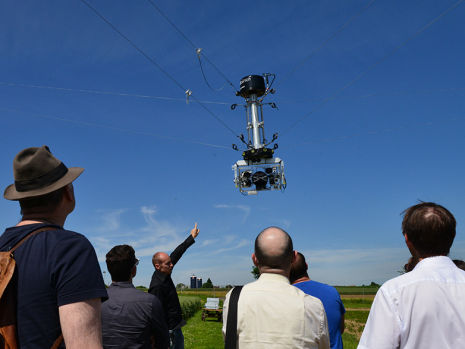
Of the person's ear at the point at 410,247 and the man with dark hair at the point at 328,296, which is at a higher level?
the person's ear at the point at 410,247

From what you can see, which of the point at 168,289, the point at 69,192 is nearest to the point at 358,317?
the point at 168,289

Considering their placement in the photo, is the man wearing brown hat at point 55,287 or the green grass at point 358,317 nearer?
the man wearing brown hat at point 55,287

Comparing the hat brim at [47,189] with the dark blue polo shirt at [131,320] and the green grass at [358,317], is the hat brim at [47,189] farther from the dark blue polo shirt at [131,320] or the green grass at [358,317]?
the green grass at [358,317]

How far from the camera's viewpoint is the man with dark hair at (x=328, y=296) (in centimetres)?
457

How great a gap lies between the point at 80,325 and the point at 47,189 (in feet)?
2.32

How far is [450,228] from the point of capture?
2656mm

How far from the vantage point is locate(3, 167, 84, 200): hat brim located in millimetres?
2068

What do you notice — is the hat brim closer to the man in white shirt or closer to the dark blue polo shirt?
the man in white shirt

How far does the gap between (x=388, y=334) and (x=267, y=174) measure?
40.0ft

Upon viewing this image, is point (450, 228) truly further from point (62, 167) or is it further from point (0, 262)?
point (0, 262)

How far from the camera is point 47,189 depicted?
2084 millimetres

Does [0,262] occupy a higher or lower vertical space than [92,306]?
higher

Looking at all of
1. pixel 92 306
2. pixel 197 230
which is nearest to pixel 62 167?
pixel 92 306

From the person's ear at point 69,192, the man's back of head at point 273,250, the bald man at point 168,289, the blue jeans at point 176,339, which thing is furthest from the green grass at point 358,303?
the person's ear at point 69,192
